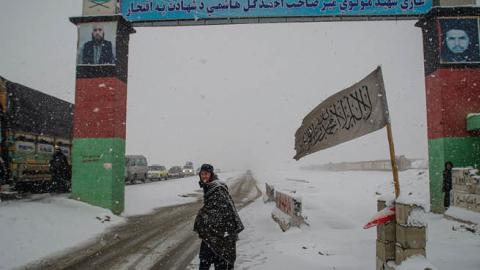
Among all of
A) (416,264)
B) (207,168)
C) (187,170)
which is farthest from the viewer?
(187,170)

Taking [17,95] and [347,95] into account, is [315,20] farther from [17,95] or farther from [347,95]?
[17,95]

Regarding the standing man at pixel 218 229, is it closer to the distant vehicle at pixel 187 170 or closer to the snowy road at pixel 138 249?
the snowy road at pixel 138 249

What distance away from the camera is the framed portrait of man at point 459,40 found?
42.3ft

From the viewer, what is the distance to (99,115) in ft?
44.2

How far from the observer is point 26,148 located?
15.0 metres

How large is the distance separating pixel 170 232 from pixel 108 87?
21.6 feet

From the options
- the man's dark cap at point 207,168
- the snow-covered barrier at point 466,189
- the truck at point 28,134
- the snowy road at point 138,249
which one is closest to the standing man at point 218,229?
the man's dark cap at point 207,168

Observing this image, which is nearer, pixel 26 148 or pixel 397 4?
pixel 397 4

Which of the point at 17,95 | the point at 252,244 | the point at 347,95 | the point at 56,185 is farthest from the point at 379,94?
the point at 56,185

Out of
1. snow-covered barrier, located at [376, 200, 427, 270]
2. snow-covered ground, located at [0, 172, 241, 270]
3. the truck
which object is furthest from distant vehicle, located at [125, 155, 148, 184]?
snow-covered barrier, located at [376, 200, 427, 270]

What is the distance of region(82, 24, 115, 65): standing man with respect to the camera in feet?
44.9

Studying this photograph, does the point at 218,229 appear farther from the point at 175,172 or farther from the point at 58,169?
the point at 175,172

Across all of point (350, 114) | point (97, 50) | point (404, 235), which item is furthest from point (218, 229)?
point (97, 50)

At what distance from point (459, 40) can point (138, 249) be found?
1346 cm
